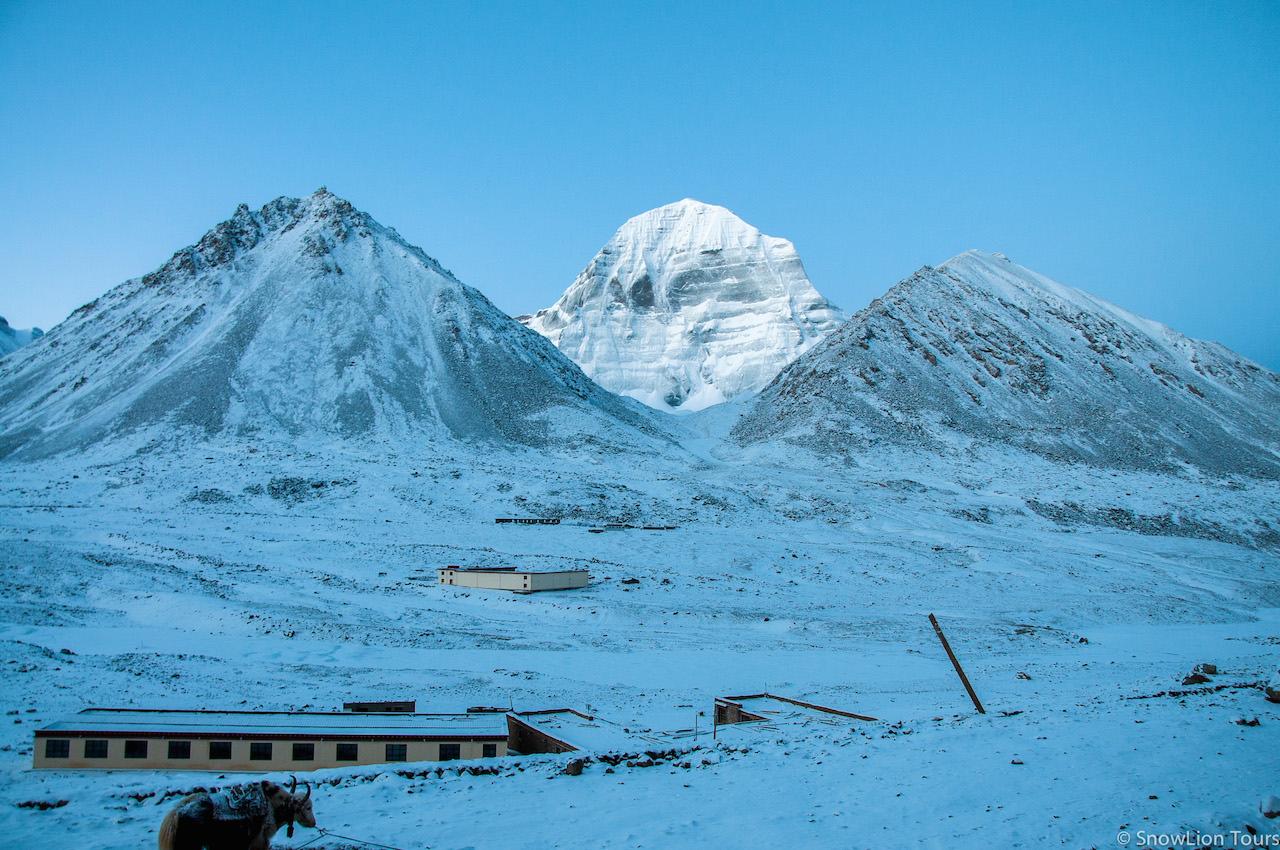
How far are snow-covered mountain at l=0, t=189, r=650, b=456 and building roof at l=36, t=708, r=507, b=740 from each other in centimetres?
6366

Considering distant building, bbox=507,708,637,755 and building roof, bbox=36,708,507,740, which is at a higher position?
building roof, bbox=36,708,507,740

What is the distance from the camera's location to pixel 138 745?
16.1 meters

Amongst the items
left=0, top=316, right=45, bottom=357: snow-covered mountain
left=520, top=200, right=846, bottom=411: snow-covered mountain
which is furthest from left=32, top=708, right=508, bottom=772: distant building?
left=0, top=316, right=45, bottom=357: snow-covered mountain

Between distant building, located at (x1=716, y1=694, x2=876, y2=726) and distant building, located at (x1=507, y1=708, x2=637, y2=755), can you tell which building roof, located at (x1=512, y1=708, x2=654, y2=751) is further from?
distant building, located at (x1=716, y1=694, x2=876, y2=726)

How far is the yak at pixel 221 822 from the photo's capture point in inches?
287

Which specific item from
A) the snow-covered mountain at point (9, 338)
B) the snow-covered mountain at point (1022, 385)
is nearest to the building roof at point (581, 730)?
the snow-covered mountain at point (1022, 385)

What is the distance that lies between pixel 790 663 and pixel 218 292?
3836 inches

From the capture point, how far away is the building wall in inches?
626

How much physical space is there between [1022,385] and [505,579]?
79.5m

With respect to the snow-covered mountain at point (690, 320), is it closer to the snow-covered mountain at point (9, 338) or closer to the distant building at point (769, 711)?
the snow-covered mountain at point (9, 338)

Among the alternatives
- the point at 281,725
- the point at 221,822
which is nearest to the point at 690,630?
the point at 281,725

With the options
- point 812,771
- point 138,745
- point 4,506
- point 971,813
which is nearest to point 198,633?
point 138,745

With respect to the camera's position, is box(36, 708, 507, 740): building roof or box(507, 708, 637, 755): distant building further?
box(507, 708, 637, 755): distant building

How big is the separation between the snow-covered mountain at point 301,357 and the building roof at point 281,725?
63.7 m
